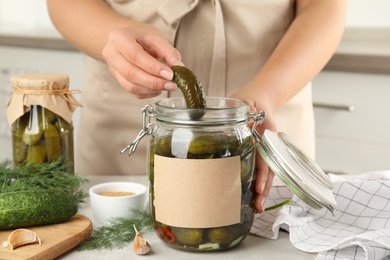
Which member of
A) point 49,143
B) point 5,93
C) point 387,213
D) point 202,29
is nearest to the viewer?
point 387,213

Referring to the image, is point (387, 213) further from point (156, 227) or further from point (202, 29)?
point (202, 29)

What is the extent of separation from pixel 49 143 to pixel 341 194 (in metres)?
0.47

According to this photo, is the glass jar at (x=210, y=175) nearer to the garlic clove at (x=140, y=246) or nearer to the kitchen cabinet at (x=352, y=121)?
the garlic clove at (x=140, y=246)

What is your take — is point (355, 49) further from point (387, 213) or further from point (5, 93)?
point (5, 93)

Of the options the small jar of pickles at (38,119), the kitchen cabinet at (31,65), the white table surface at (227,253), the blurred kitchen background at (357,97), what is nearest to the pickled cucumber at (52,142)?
the small jar of pickles at (38,119)

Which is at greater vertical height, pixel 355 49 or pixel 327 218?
pixel 355 49

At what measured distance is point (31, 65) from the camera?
9.17 ft

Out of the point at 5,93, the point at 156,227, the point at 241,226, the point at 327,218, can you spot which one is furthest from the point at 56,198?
the point at 5,93

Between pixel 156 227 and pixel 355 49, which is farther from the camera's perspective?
pixel 355 49

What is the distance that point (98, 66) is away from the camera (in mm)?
1400

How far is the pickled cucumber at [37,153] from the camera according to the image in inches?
42.3

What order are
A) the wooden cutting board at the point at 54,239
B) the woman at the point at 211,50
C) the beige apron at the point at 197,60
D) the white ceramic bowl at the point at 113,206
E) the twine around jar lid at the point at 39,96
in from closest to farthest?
the wooden cutting board at the point at 54,239 < the white ceramic bowl at the point at 113,206 < the twine around jar lid at the point at 39,96 < the woman at the point at 211,50 < the beige apron at the point at 197,60

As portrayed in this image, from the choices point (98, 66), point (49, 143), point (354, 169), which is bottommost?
point (354, 169)

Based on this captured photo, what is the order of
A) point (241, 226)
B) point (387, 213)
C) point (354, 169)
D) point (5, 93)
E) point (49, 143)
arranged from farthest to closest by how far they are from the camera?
point (5, 93) < point (354, 169) < point (49, 143) < point (387, 213) < point (241, 226)
